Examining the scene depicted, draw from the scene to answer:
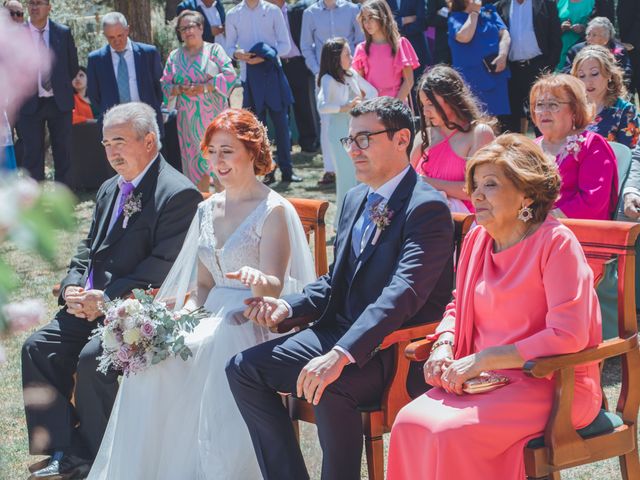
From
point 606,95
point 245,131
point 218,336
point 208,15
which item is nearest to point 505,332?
point 218,336

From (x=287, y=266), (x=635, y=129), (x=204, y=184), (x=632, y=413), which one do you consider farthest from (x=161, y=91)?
(x=632, y=413)

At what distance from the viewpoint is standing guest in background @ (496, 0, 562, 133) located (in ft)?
33.2

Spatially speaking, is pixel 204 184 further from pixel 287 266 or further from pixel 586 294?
pixel 586 294

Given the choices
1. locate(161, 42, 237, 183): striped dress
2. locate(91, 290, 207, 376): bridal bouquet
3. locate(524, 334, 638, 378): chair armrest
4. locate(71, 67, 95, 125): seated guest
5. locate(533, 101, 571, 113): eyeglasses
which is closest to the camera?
locate(524, 334, 638, 378): chair armrest

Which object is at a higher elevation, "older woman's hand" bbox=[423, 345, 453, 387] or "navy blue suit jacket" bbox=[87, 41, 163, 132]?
"navy blue suit jacket" bbox=[87, 41, 163, 132]

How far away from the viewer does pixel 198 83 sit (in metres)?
9.78

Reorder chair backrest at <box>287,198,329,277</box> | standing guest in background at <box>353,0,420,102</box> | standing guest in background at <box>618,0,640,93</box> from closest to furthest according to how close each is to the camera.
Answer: chair backrest at <box>287,198,329,277</box> → standing guest in background at <box>353,0,420,102</box> → standing guest in background at <box>618,0,640,93</box>

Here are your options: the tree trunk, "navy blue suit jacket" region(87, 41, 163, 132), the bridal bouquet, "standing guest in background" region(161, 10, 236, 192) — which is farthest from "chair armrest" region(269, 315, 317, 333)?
A: the tree trunk

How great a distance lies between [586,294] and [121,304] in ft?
6.40

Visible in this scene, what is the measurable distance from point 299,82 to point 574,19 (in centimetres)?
437

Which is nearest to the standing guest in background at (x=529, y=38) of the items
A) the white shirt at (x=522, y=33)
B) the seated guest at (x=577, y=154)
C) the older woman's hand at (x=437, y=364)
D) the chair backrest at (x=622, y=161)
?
the white shirt at (x=522, y=33)

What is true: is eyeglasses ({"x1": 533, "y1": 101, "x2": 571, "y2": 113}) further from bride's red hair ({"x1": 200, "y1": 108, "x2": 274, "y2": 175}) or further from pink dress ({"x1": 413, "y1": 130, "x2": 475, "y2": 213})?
bride's red hair ({"x1": 200, "y1": 108, "x2": 274, "y2": 175})

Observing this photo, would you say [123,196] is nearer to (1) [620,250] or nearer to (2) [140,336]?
(2) [140,336]

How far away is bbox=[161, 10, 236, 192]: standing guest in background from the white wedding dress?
5.80 metres
